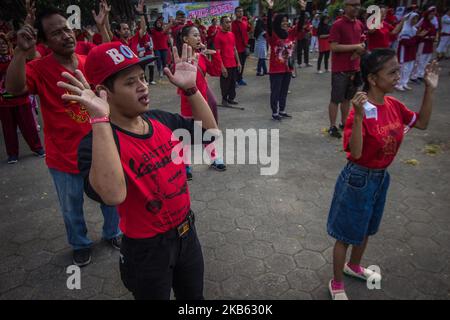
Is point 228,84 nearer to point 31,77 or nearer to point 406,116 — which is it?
point 31,77

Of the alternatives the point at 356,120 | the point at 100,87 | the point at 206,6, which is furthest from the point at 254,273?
the point at 206,6

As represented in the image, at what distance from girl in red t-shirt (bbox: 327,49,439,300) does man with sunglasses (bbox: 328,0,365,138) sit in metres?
3.13

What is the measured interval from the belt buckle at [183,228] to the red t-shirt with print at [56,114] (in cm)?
138

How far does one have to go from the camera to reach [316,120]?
712cm

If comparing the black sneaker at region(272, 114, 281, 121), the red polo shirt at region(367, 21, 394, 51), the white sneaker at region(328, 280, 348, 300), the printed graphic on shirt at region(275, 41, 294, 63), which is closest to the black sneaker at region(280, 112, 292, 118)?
the black sneaker at region(272, 114, 281, 121)

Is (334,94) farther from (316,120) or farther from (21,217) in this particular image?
(21,217)

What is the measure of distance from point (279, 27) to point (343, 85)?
187 centimetres

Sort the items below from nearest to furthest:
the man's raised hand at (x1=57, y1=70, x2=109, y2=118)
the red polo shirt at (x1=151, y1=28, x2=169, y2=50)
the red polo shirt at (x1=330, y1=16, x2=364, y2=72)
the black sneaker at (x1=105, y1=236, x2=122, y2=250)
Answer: the man's raised hand at (x1=57, y1=70, x2=109, y2=118) → the black sneaker at (x1=105, y1=236, x2=122, y2=250) → the red polo shirt at (x1=330, y1=16, x2=364, y2=72) → the red polo shirt at (x1=151, y1=28, x2=169, y2=50)

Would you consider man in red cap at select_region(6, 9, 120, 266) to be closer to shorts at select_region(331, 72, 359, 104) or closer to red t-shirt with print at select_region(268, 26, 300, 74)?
shorts at select_region(331, 72, 359, 104)

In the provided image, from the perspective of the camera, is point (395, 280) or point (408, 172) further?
point (408, 172)

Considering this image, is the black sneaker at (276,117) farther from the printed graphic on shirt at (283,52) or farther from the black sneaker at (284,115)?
the printed graphic on shirt at (283,52)

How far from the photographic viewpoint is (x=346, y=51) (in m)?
5.45

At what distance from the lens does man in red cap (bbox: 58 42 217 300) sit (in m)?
1.46

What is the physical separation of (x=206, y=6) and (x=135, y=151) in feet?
66.2
